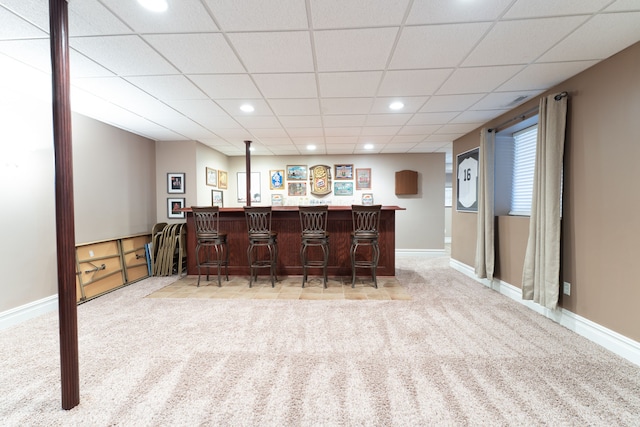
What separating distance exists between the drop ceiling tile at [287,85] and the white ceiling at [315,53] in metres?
0.02

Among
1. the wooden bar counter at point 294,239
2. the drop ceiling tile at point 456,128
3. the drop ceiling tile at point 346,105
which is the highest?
the drop ceiling tile at point 456,128

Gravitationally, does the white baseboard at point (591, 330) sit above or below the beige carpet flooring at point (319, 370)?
above

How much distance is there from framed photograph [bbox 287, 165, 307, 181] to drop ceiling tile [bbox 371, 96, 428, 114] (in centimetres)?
339

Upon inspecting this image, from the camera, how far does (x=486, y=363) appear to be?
2062 mm

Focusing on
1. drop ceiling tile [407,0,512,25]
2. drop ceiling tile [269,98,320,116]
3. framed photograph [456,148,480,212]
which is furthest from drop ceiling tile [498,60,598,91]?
drop ceiling tile [269,98,320,116]

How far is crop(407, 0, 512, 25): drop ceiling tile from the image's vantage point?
1688 millimetres

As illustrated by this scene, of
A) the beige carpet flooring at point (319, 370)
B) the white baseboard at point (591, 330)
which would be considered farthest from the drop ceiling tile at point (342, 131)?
the white baseboard at point (591, 330)

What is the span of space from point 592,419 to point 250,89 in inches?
148

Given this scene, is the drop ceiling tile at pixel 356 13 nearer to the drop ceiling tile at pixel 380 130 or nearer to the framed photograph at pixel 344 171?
the drop ceiling tile at pixel 380 130

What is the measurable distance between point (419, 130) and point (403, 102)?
4.75 ft

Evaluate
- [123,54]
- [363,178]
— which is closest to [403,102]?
[123,54]

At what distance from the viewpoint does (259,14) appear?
1.79m

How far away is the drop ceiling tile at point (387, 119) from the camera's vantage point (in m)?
3.80

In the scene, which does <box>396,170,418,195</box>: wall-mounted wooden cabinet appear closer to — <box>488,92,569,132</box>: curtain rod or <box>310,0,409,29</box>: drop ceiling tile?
<box>488,92,569,132</box>: curtain rod
